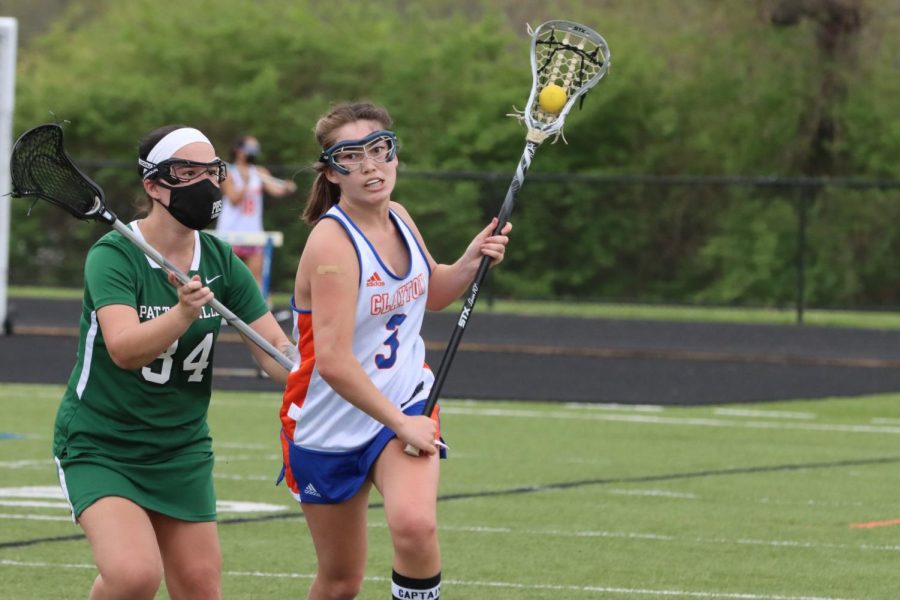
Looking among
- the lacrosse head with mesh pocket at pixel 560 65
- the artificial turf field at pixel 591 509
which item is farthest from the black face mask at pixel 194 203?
the artificial turf field at pixel 591 509

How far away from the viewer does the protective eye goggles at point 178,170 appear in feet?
19.1

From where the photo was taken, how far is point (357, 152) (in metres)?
5.98

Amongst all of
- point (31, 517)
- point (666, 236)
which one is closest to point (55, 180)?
point (31, 517)

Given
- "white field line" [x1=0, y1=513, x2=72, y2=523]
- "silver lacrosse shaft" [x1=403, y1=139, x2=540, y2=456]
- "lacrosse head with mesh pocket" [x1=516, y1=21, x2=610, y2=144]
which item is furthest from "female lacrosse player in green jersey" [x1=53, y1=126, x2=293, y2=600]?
"white field line" [x1=0, y1=513, x2=72, y2=523]

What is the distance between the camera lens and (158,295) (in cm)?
579

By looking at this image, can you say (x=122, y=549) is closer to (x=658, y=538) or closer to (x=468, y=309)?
(x=468, y=309)

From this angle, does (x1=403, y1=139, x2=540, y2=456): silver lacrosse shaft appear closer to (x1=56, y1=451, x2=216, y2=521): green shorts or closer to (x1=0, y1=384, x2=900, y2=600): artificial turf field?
(x1=56, y1=451, x2=216, y2=521): green shorts

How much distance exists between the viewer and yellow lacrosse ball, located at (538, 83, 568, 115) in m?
6.56

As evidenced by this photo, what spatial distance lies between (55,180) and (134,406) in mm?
823

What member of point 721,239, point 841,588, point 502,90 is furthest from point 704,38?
point 841,588

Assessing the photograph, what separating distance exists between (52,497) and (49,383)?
23.5ft

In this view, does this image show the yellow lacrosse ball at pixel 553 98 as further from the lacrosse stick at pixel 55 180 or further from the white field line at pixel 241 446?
the white field line at pixel 241 446

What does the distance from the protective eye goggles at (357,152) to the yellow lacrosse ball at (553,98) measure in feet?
2.61

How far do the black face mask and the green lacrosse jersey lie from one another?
155 millimetres
